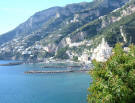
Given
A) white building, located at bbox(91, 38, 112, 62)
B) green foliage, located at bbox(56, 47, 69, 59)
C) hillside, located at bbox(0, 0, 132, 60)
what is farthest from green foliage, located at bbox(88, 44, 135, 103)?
green foliage, located at bbox(56, 47, 69, 59)

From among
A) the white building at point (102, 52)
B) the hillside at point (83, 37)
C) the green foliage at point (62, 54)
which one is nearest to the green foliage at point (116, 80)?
the white building at point (102, 52)

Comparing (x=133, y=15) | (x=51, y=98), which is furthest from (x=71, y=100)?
(x=133, y=15)

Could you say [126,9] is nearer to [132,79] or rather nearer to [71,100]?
[71,100]

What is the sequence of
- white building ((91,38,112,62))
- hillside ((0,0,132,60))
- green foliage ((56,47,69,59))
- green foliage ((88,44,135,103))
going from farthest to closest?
green foliage ((56,47,69,59))
hillside ((0,0,132,60))
white building ((91,38,112,62))
green foliage ((88,44,135,103))

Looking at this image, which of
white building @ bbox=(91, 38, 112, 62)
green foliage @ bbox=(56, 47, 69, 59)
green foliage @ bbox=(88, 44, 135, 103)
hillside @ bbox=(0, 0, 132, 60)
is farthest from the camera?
green foliage @ bbox=(56, 47, 69, 59)

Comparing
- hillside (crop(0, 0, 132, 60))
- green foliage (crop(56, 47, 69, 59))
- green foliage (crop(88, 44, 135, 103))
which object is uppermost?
hillside (crop(0, 0, 132, 60))

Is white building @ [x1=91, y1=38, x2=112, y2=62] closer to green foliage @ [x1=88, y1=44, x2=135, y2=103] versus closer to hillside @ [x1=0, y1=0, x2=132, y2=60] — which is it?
hillside @ [x1=0, y1=0, x2=132, y2=60]

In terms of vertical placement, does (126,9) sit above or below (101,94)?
above

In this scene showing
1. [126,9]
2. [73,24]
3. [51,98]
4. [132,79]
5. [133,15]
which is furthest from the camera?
[73,24]

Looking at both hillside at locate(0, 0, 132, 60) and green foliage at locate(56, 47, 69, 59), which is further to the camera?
green foliage at locate(56, 47, 69, 59)
